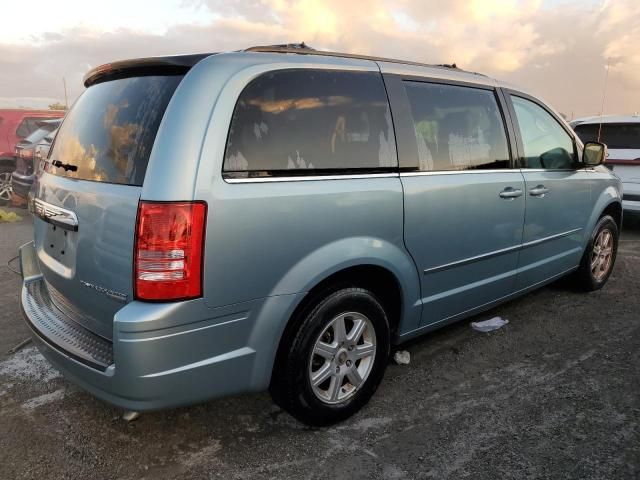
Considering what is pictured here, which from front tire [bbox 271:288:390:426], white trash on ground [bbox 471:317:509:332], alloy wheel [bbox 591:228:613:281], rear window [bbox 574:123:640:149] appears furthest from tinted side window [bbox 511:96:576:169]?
rear window [bbox 574:123:640:149]

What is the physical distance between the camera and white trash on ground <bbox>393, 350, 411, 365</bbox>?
3.35m

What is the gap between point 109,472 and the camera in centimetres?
230

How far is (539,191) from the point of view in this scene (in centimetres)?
366

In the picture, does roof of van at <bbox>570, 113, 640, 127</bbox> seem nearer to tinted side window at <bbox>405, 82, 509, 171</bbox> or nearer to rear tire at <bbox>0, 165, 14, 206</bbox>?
tinted side window at <bbox>405, 82, 509, 171</bbox>

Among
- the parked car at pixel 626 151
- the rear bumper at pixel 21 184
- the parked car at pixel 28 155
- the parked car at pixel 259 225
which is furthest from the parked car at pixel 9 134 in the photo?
the parked car at pixel 626 151

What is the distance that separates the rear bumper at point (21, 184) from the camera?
8.84 m

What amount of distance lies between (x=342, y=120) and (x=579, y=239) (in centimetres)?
279

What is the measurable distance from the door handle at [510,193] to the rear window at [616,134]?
15.7ft

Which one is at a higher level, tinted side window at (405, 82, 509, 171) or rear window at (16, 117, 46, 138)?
rear window at (16, 117, 46, 138)

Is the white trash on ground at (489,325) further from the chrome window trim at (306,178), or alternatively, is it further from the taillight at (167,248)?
the taillight at (167,248)

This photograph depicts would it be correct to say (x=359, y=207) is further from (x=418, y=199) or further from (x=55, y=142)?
(x=55, y=142)

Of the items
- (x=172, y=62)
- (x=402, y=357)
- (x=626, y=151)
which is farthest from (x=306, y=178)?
(x=626, y=151)

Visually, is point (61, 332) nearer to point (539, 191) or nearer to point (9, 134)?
point (539, 191)

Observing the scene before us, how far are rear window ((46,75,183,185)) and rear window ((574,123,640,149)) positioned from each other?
270 inches
